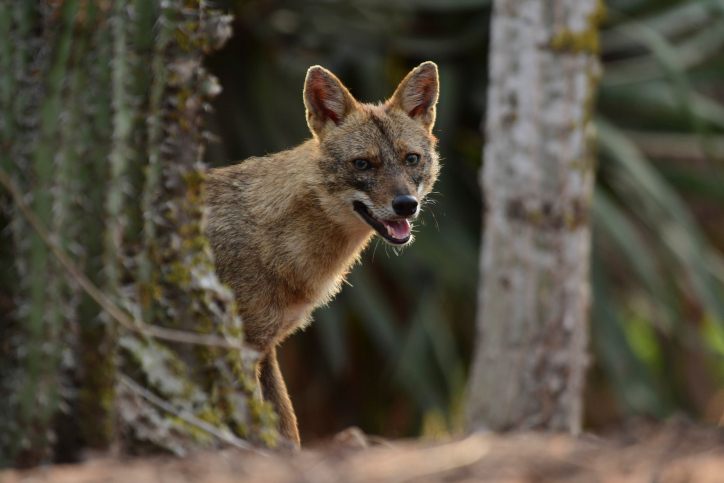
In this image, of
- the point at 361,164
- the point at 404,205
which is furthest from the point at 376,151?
the point at 404,205

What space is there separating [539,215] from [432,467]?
2.47m

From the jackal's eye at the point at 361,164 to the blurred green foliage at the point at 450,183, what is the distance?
7.48 ft

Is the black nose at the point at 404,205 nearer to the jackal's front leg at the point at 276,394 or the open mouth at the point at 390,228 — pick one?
the open mouth at the point at 390,228

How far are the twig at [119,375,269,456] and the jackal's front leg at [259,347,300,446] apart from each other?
1.26m

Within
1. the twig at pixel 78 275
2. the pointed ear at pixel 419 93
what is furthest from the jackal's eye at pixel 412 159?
the twig at pixel 78 275

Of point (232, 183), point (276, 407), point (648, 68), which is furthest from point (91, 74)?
point (648, 68)

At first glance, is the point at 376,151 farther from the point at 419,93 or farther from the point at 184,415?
the point at 184,415

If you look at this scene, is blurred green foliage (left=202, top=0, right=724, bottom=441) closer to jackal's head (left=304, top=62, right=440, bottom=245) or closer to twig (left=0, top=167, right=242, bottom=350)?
jackal's head (left=304, top=62, right=440, bottom=245)

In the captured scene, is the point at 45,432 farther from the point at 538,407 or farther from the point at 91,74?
the point at 538,407

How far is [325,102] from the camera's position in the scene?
4230 millimetres

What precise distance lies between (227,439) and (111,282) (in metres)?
0.59

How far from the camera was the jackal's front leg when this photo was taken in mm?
3834

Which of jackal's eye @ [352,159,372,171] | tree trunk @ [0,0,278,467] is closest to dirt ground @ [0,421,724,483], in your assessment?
tree trunk @ [0,0,278,467]

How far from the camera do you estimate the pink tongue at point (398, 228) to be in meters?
3.84
